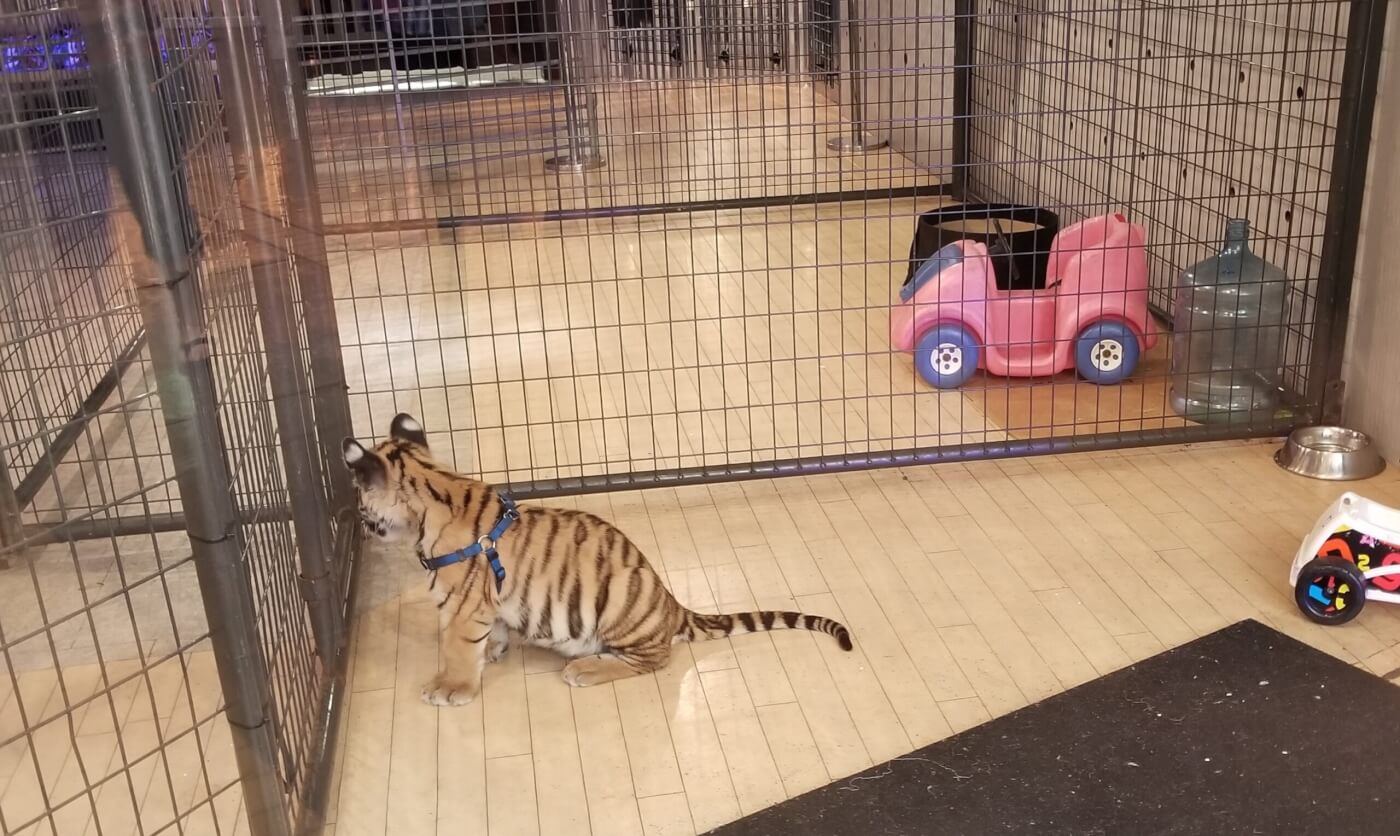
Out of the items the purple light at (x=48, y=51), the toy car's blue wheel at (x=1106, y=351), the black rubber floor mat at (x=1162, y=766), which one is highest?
the purple light at (x=48, y=51)

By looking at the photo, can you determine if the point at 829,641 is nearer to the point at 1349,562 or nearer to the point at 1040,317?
the point at 1349,562

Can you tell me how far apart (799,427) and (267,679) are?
2.21m

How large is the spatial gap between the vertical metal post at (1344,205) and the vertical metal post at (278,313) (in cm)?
276

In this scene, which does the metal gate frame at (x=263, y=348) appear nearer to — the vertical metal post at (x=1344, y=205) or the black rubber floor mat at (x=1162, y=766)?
the black rubber floor mat at (x=1162, y=766)

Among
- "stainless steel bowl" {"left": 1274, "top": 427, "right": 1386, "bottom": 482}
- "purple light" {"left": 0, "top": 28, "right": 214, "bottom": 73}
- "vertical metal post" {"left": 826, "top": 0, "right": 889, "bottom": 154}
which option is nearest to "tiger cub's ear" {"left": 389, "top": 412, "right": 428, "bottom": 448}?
"purple light" {"left": 0, "top": 28, "right": 214, "bottom": 73}

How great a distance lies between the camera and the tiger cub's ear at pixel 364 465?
8.69ft

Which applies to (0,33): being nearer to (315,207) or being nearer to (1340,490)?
(315,207)

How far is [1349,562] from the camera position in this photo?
113 inches

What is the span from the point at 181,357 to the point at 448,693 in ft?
3.90

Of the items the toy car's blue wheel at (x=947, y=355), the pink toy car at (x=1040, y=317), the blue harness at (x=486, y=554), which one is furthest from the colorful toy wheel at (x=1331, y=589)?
the blue harness at (x=486, y=554)

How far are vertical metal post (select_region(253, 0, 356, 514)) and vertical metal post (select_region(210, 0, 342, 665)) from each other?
11cm

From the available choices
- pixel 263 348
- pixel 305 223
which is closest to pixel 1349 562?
pixel 263 348

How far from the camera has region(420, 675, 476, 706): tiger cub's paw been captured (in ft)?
9.07

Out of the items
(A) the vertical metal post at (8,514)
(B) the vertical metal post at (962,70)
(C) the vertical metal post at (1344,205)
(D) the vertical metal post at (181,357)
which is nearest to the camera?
(D) the vertical metal post at (181,357)
